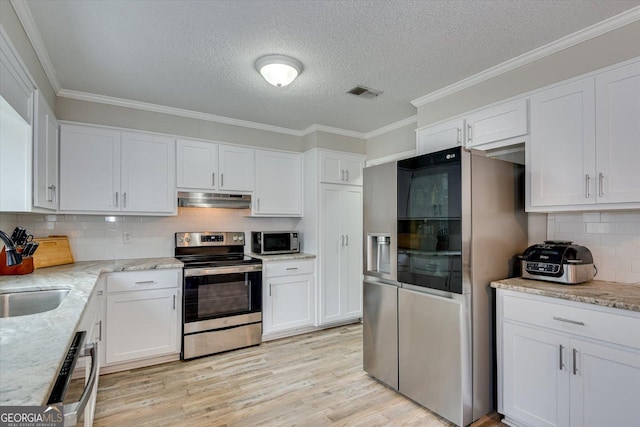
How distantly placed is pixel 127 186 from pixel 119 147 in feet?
1.24

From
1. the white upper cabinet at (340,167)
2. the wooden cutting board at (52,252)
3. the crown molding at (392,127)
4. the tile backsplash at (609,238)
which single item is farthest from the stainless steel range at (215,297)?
the tile backsplash at (609,238)

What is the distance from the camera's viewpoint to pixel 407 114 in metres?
3.59

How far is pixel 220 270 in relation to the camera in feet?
10.9

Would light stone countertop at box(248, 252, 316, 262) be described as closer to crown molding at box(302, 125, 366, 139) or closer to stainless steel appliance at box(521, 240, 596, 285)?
crown molding at box(302, 125, 366, 139)

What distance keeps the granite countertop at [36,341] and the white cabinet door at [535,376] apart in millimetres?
2294

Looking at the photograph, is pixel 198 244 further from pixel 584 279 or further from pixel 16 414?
pixel 584 279

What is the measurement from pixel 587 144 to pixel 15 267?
3.83 meters

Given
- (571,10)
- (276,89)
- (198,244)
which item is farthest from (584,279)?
(198,244)

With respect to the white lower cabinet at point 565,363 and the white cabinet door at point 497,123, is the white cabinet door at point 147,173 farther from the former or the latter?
the white lower cabinet at point 565,363

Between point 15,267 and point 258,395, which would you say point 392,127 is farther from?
point 15,267

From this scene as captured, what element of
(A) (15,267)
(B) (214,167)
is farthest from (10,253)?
(B) (214,167)

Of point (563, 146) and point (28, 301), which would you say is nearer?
point (28, 301)

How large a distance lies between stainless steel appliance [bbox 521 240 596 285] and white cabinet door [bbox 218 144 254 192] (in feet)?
9.30

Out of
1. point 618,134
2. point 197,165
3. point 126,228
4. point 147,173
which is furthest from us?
point 197,165
